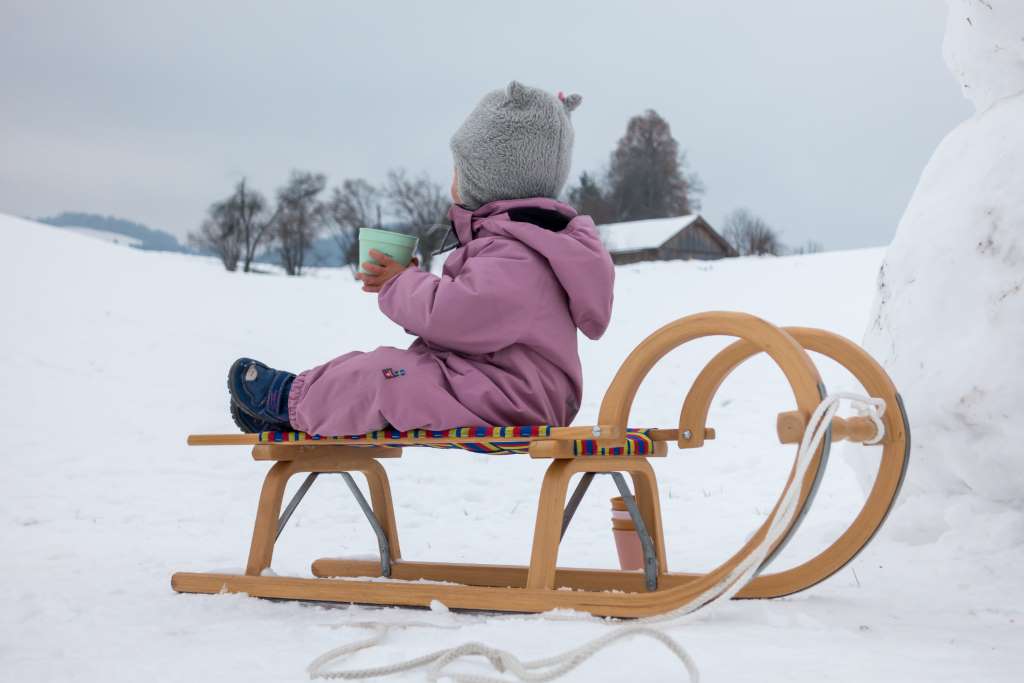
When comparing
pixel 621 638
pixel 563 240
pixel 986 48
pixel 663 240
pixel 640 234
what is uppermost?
pixel 640 234

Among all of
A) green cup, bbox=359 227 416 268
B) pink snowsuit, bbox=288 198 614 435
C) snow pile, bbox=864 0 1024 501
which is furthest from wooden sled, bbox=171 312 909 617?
snow pile, bbox=864 0 1024 501

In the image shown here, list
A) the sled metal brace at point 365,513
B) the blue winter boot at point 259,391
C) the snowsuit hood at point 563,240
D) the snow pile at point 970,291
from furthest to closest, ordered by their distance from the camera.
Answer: the sled metal brace at point 365,513, the snow pile at point 970,291, the blue winter boot at point 259,391, the snowsuit hood at point 563,240

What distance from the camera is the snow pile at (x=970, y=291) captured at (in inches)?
131

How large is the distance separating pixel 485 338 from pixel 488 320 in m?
0.06

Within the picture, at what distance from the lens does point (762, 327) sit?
2.31m

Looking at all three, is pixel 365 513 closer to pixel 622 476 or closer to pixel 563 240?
pixel 622 476

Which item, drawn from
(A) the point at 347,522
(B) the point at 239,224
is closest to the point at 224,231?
(B) the point at 239,224

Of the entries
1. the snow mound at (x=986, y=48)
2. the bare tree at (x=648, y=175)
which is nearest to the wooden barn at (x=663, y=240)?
the bare tree at (x=648, y=175)

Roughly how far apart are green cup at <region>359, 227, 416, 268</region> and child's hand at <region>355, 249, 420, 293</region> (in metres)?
0.01

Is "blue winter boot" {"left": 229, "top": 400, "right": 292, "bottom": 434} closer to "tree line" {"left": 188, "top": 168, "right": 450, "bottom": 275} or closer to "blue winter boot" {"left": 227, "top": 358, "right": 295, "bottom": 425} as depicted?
"blue winter boot" {"left": 227, "top": 358, "right": 295, "bottom": 425}

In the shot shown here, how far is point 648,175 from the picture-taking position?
41.4 meters

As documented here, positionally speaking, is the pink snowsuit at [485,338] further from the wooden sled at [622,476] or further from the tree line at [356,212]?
the tree line at [356,212]

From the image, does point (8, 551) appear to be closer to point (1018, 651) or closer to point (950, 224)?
point (1018, 651)

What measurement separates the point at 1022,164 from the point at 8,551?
452cm
